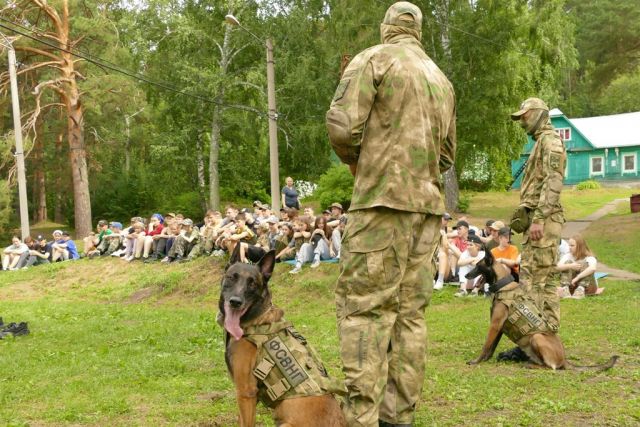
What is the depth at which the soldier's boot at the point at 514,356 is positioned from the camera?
21.7 feet

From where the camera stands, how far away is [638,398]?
5.09 m

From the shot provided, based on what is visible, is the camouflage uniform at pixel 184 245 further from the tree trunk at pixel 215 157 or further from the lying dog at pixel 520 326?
the tree trunk at pixel 215 157

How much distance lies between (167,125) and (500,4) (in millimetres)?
17030

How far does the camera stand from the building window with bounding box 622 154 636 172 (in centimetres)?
4606

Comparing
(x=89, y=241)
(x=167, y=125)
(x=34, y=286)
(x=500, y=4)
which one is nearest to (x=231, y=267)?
(x=34, y=286)

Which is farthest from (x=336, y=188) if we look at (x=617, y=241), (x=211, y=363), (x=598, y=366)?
(x=598, y=366)

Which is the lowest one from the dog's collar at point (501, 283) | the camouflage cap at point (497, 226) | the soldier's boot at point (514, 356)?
the soldier's boot at point (514, 356)

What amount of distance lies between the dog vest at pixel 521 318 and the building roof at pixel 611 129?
4084 cm

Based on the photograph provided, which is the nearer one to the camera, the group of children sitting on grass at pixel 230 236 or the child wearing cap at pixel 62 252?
the group of children sitting on grass at pixel 230 236

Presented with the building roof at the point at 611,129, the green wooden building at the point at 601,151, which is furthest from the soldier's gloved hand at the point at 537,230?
the building roof at the point at 611,129

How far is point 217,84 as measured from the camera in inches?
1145

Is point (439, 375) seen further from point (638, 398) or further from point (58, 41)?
point (58, 41)

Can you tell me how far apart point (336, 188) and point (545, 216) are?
62.6ft

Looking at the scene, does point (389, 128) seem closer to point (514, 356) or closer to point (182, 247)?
point (514, 356)
